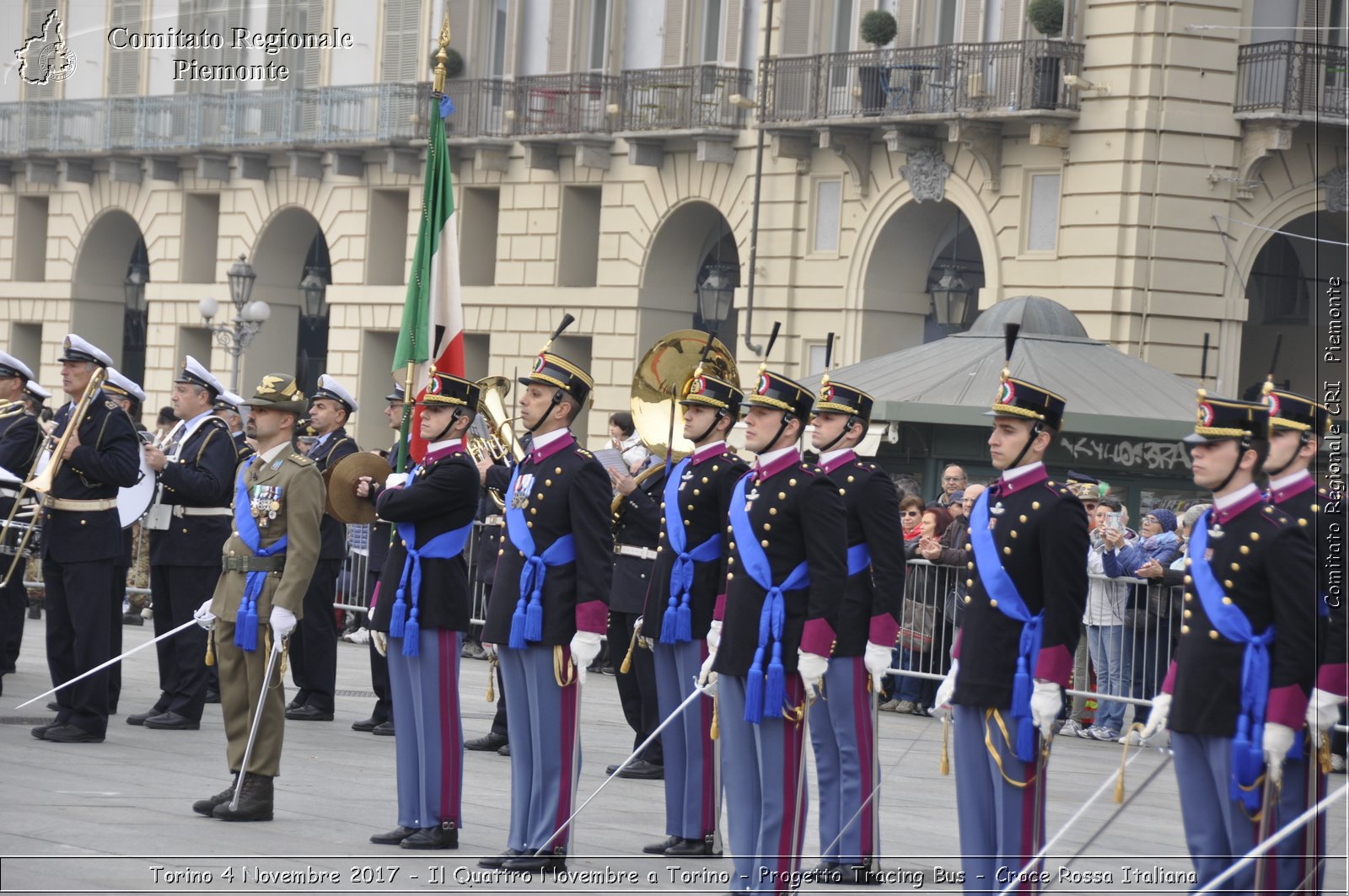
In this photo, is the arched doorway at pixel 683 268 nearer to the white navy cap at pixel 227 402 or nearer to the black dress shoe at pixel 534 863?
the white navy cap at pixel 227 402

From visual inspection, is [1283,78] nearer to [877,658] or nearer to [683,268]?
[683,268]

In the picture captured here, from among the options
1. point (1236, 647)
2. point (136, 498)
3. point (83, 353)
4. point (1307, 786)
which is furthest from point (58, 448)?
point (1307, 786)

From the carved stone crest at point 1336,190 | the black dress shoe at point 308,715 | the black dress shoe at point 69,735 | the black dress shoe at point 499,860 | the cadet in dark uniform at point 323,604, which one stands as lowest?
the black dress shoe at point 308,715

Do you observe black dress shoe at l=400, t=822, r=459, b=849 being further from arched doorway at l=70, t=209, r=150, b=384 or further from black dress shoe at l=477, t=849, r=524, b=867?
arched doorway at l=70, t=209, r=150, b=384

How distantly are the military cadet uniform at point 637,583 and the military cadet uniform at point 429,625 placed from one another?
89.8 inches

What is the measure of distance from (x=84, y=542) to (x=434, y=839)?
369 cm

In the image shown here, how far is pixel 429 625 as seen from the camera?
8.84m

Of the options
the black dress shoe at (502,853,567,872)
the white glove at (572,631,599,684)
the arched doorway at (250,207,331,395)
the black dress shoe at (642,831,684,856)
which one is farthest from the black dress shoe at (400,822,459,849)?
the arched doorway at (250,207,331,395)

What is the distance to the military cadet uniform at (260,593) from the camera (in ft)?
29.7

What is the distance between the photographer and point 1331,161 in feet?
79.0

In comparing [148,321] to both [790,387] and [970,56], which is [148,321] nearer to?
[970,56]

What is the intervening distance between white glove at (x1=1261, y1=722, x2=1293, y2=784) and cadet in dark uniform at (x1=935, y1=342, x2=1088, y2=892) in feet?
2.58

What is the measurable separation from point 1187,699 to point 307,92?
28.5 metres

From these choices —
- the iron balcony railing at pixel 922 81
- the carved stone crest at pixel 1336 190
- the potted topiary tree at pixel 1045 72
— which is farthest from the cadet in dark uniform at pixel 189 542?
the carved stone crest at pixel 1336 190
